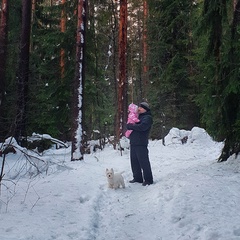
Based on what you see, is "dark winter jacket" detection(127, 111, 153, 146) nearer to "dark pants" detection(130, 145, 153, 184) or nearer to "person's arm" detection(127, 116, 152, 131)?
"person's arm" detection(127, 116, 152, 131)

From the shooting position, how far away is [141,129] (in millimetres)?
7781

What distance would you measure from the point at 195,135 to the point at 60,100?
322 inches

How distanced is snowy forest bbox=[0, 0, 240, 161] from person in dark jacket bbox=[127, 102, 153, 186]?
2.33 m

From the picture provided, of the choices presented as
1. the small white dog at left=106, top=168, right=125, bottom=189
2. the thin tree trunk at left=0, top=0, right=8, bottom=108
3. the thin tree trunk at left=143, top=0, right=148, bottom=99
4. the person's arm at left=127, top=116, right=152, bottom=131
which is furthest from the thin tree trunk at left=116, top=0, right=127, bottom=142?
the small white dog at left=106, top=168, right=125, bottom=189

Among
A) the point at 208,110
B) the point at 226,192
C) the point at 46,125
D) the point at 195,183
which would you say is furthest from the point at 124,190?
the point at 46,125

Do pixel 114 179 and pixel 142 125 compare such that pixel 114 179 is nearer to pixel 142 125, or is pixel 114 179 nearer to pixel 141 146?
pixel 141 146

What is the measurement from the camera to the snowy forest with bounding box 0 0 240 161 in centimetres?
912

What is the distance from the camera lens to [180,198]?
19.0ft

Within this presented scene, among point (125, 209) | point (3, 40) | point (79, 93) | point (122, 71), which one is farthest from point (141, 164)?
point (3, 40)

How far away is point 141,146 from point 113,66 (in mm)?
12486

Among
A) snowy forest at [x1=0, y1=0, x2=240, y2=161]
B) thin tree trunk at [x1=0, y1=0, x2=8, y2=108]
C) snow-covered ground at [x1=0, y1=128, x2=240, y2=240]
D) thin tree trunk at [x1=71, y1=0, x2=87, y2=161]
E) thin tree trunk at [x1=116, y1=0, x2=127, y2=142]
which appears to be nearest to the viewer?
snow-covered ground at [x1=0, y1=128, x2=240, y2=240]

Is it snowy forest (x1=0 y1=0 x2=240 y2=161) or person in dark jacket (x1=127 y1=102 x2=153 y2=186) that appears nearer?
person in dark jacket (x1=127 y1=102 x2=153 y2=186)

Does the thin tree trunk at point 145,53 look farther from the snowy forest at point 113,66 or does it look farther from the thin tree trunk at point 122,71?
the thin tree trunk at point 122,71

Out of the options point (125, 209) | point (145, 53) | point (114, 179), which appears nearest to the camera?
point (125, 209)
